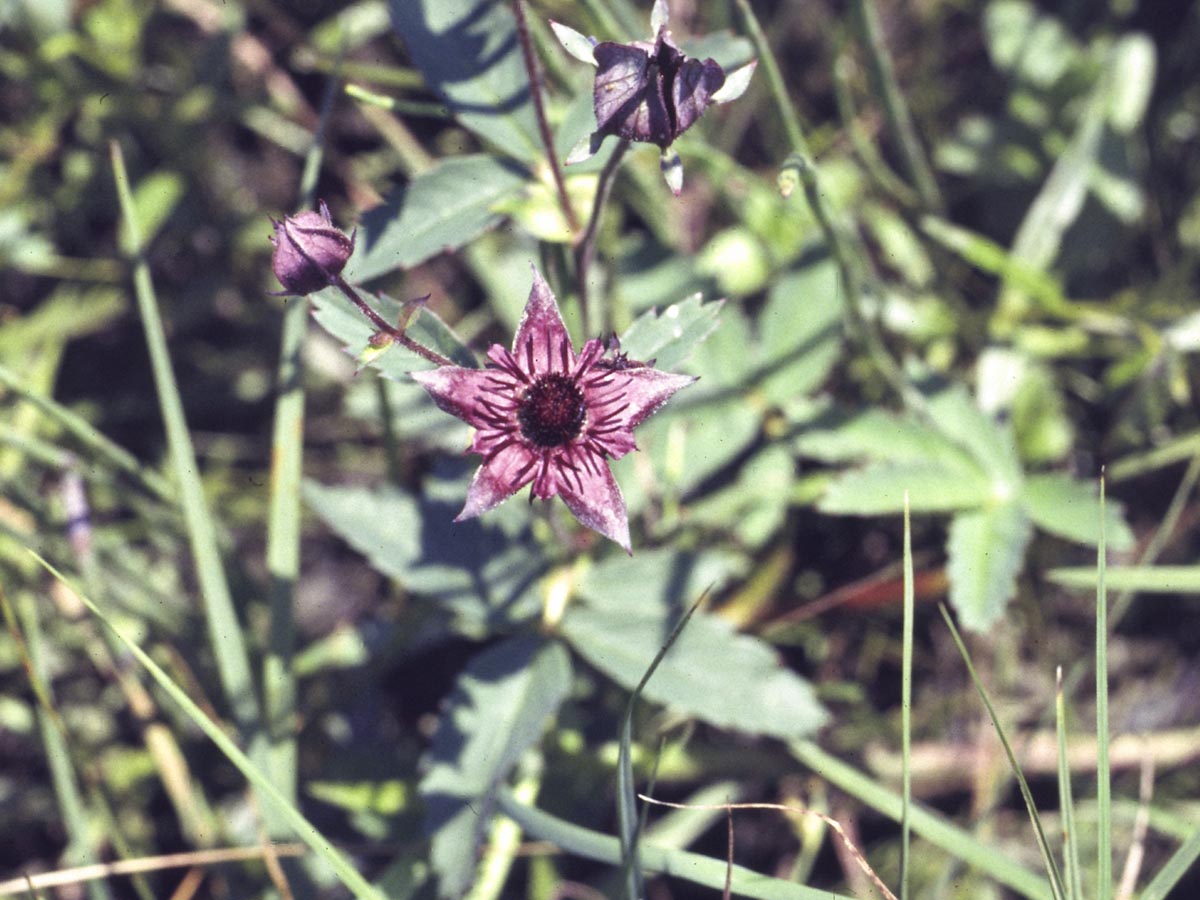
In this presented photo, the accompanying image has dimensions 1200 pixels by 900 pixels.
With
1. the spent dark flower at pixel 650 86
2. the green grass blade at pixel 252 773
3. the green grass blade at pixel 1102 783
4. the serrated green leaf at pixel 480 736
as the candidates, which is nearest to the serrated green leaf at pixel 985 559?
the green grass blade at pixel 1102 783

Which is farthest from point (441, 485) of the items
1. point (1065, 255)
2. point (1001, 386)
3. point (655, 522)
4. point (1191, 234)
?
point (1191, 234)

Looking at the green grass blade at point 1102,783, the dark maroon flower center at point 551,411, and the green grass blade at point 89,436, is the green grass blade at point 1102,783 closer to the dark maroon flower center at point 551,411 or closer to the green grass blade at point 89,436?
the dark maroon flower center at point 551,411

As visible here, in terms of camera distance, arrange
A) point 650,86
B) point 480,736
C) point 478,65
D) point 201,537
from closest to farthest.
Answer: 1. point 650,86
2. point 478,65
3. point 480,736
4. point 201,537

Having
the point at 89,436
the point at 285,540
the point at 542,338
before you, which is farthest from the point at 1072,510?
the point at 89,436

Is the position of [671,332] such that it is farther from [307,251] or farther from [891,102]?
[891,102]

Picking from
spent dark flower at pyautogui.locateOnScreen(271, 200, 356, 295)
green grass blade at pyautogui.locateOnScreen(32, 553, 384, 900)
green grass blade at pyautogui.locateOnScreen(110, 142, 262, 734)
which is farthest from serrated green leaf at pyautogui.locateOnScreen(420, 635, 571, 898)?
spent dark flower at pyautogui.locateOnScreen(271, 200, 356, 295)

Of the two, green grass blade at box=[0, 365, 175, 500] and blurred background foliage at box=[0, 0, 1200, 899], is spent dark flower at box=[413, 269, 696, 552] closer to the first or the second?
blurred background foliage at box=[0, 0, 1200, 899]
